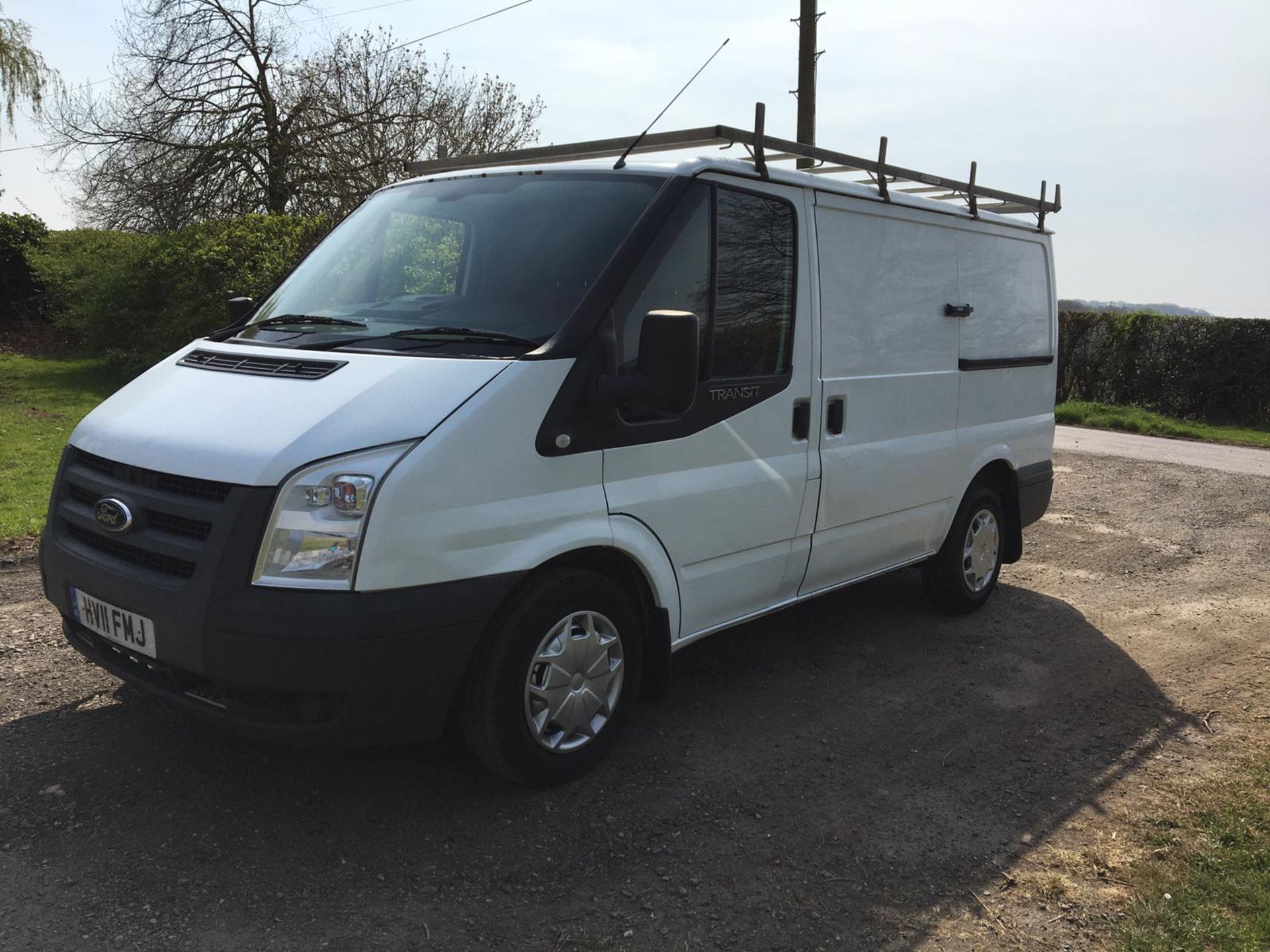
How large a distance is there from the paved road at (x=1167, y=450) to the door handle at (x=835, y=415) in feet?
30.6

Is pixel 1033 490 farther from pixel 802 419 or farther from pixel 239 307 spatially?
pixel 239 307

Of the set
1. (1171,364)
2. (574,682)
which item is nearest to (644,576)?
(574,682)

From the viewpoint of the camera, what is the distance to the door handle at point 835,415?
180 inches

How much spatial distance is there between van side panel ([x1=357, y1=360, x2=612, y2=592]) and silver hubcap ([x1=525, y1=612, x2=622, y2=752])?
0.32m

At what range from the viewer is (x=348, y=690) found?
10.1ft

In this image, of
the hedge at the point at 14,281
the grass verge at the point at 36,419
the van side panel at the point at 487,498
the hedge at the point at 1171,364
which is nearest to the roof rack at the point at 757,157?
the van side panel at the point at 487,498

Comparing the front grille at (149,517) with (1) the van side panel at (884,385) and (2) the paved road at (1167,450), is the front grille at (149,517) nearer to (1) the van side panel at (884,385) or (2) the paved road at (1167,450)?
(1) the van side panel at (884,385)

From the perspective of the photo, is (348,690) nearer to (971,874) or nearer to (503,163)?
A: (971,874)

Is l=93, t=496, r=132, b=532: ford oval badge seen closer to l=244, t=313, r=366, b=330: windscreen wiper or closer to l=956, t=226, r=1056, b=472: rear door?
l=244, t=313, r=366, b=330: windscreen wiper

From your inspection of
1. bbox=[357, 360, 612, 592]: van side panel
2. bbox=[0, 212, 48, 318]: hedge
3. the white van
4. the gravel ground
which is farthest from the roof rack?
bbox=[0, 212, 48, 318]: hedge

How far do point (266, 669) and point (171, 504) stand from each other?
64cm

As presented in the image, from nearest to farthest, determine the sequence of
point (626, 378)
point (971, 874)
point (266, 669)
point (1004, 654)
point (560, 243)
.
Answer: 1. point (266, 669)
2. point (971, 874)
3. point (626, 378)
4. point (560, 243)
5. point (1004, 654)

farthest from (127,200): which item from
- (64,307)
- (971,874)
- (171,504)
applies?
(971,874)

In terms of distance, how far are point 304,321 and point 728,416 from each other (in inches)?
68.2
